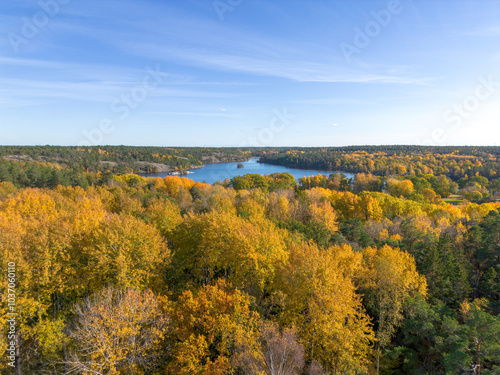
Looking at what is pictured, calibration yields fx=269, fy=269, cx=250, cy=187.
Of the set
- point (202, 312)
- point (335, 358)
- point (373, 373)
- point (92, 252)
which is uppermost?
point (92, 252)

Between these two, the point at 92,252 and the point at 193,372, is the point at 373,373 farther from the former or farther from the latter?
the point at 92,252

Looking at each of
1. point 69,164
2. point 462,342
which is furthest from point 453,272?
point 69,164

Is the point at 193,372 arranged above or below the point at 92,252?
below

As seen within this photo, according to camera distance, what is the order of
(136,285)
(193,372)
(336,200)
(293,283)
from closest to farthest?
(193,372) → (293,283) → (136,285) → (336,200)

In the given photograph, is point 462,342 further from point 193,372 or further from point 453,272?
point 193,372

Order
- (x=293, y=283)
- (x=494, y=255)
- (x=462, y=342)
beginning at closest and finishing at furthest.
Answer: (x=462, y=342), (x=293, y=283), (x=494, y=255)

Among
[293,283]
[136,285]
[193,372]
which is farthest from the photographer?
[136,285]

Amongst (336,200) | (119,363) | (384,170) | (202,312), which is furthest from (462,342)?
(384,170)

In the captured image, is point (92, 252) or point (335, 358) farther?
point (92, 252)

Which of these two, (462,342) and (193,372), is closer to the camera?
(193,372)
